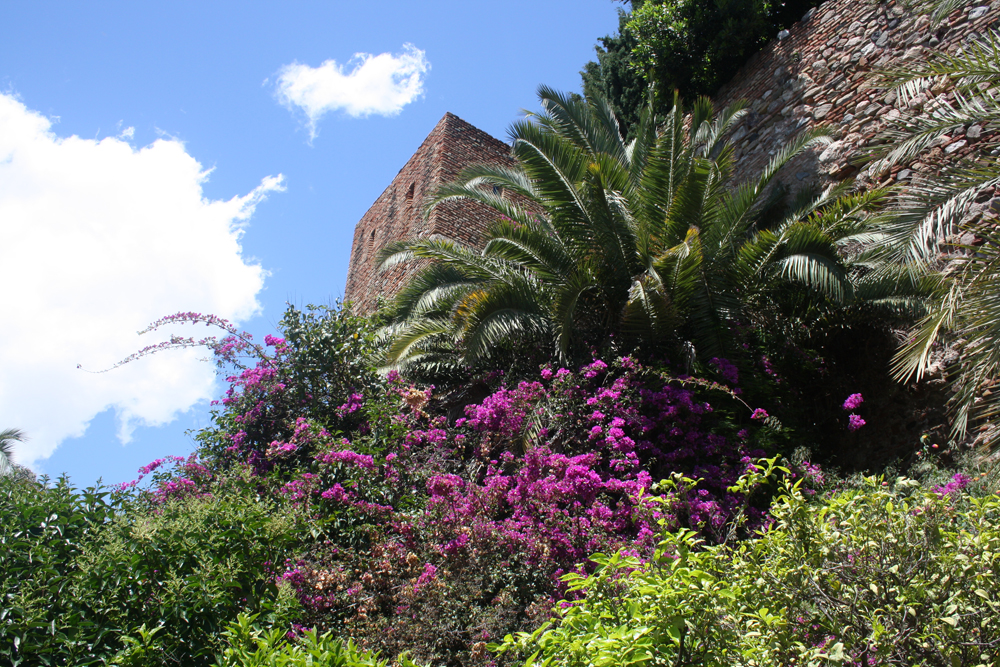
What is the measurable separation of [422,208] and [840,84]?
592cm

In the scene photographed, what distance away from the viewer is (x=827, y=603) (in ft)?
6.55

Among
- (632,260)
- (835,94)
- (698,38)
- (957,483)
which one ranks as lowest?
(957,483)

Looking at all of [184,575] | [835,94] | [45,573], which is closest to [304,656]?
[184,575]

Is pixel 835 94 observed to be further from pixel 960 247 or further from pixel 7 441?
pixel 7 441

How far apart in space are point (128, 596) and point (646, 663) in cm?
233

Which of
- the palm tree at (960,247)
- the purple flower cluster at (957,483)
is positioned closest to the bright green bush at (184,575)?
the palm tree at (960,247)

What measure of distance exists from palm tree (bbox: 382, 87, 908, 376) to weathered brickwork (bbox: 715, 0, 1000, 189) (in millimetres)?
506

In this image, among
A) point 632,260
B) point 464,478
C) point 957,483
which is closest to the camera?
point 957,483

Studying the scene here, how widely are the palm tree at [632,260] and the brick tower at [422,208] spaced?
349cm

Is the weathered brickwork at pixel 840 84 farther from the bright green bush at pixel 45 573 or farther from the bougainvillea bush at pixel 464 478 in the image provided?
the bright green bush at pixel 45 573

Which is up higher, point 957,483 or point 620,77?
point 620,77

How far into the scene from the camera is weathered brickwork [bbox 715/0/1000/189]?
6.13m

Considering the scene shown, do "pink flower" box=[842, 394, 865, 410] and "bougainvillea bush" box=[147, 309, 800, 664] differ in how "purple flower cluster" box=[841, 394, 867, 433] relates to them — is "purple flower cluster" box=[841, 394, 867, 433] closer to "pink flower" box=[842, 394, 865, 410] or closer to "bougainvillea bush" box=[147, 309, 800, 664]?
"pink flower" box=[842, 394, 865, 410]

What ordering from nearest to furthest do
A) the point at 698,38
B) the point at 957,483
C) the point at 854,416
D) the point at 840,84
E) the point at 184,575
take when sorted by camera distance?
1. the point at 184,575
2. the point at 957,483
3. the point at 854,416
4. the point at 840,84
5. the point at 698,38
